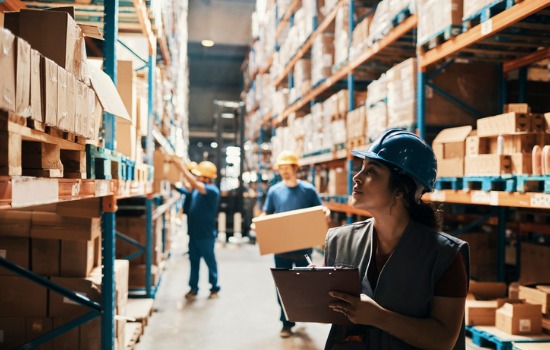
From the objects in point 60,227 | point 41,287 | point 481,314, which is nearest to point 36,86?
point 60,227

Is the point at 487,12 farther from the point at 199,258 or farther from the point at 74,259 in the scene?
the point at 199,258

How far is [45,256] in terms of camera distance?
370 cm

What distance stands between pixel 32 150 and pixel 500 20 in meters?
3.72

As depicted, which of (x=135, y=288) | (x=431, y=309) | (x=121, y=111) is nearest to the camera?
(x=431, y=309)

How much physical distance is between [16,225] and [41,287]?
488mm

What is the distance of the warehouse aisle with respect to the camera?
5102 mm

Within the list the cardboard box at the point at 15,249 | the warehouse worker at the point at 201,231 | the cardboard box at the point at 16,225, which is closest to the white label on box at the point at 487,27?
the cardboard box at the point at 16,225

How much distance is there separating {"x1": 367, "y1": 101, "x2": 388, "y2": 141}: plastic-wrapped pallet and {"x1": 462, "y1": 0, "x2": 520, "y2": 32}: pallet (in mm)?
1692

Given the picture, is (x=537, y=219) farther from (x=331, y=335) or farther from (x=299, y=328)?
(x=331, y=335)

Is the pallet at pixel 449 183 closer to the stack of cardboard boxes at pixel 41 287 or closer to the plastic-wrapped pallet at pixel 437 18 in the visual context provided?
the plastic-wrapped pallet at pixel 437 18

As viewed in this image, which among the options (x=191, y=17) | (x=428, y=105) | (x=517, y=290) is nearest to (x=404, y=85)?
(x=428, y=105)

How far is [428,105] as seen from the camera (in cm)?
547

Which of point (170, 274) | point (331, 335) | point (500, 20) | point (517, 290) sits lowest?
point (170, 274)

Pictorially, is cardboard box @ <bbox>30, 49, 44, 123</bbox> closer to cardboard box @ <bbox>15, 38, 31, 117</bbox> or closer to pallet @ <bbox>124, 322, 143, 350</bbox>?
cardboard box @ <bbox>15, 38, 31, 117</bbox>
